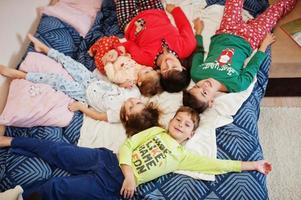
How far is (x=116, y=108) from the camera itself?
1.58 meters

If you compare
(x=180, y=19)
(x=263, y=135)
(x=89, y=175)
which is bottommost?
(x=263, y=135)

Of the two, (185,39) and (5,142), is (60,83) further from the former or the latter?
(185,39)

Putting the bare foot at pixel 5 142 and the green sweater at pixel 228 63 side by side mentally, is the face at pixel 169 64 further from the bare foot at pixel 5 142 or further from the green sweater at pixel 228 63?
the bare foot at pixel 5 142

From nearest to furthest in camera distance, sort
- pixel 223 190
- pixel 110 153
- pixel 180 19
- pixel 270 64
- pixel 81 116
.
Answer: pixel 223 190 → pixel 110 153 → pixel 81 116 → pixel 270 64 → pixel 180 19

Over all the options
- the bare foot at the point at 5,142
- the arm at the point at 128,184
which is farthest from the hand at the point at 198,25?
the bare foot at the point at 5,142

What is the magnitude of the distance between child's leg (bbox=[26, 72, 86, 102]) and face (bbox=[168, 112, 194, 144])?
521 mm

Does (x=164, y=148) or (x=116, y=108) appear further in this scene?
(x=116, y=108)

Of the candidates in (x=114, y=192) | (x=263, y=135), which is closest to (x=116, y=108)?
(x=114, y=192)

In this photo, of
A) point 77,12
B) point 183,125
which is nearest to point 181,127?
point 183,125

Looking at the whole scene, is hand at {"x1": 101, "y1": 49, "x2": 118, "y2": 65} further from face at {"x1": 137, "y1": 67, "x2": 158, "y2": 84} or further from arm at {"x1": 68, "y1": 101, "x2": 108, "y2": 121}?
arm at {"x1": 68, "y1": 101, "x2": 108, "y2": 121}

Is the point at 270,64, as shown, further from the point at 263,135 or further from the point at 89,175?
the point at 89,175

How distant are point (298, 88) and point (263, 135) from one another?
0.38 metres

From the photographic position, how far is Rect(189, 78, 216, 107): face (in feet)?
5.03

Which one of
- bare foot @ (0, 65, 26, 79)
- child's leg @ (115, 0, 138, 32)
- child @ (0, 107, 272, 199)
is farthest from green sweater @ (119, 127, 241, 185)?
child's leg @ (115, 0, 138, 32)
